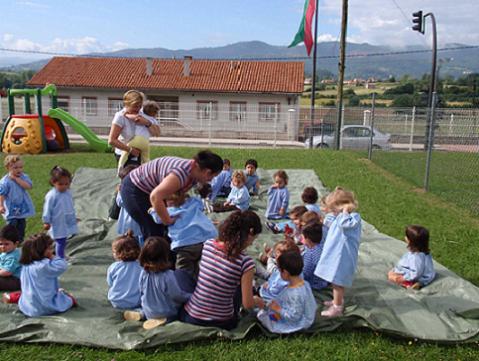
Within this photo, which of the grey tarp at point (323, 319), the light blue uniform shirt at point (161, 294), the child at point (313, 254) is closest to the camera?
the grey tarp at point (323, 319)

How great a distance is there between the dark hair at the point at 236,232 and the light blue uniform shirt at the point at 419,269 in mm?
2296

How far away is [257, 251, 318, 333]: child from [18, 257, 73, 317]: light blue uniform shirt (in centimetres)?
187

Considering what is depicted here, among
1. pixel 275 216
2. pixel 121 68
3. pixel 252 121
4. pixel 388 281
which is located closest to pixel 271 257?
pixel 388 281

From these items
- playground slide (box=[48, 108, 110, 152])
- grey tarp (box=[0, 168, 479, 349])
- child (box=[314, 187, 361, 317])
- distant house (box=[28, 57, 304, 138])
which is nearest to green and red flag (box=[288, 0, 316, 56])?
distant house (box=[28, 57, 304, 138])

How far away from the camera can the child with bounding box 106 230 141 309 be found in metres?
4.52

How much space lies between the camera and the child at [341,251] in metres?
4.55

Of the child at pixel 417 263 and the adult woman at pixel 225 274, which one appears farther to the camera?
the child at pixel 417 263

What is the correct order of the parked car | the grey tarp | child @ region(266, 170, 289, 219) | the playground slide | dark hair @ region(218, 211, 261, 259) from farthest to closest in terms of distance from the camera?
the parked car → the playground slide → child @ region(266, 170, 289, 219) → the grey tarp → dark hair @ region(218, 211, 261, 259)

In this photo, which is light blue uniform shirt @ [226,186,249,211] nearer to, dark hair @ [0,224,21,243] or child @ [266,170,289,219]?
child @ [266,170,289,219]

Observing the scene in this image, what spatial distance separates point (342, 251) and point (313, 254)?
1.99 ft

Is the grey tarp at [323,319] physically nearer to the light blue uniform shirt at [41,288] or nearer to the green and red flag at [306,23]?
the light blue uniform shirt at [41,288]

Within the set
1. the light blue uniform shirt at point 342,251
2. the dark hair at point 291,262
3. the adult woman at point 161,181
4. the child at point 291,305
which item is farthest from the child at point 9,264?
the light blue uniform shirt at point 342,251

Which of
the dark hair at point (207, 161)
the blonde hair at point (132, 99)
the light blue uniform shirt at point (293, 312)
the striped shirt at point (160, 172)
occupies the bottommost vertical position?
the light blue uniform shirt at point (293, 312)

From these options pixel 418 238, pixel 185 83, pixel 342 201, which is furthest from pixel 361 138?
pixel 185 83
